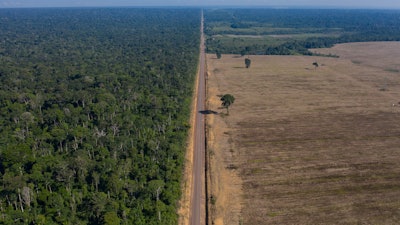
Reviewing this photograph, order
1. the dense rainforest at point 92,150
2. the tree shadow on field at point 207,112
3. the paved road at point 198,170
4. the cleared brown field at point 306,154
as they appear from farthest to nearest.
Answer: the tree shadow on field at point 207,112 → the cleared brown field at point 306,154 → the paved road at point 198,170 → the dense rainforest at point 92,150

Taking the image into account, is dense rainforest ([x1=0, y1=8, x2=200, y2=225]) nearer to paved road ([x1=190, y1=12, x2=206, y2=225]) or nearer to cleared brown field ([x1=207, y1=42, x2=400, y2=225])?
paved road ([x1=190, y1=12, x2=206, y2=225])

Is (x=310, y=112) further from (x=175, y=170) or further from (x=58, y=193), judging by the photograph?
(x=58, y=193)

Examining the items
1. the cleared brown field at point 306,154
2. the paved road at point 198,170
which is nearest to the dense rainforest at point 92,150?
the paved road at point 198,170

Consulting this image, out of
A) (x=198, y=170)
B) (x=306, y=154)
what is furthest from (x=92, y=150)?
(x=306, y=154)

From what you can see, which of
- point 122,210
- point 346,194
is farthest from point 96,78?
point 346,194

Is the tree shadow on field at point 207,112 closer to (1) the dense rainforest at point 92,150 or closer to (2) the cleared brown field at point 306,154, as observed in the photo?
(2) the cleared brown field at point 306,154

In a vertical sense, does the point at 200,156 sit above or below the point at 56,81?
below

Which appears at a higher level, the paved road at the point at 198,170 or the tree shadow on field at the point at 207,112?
the tree shadow on field at the point at 207,112

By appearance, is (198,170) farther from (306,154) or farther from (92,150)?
(306,154)
